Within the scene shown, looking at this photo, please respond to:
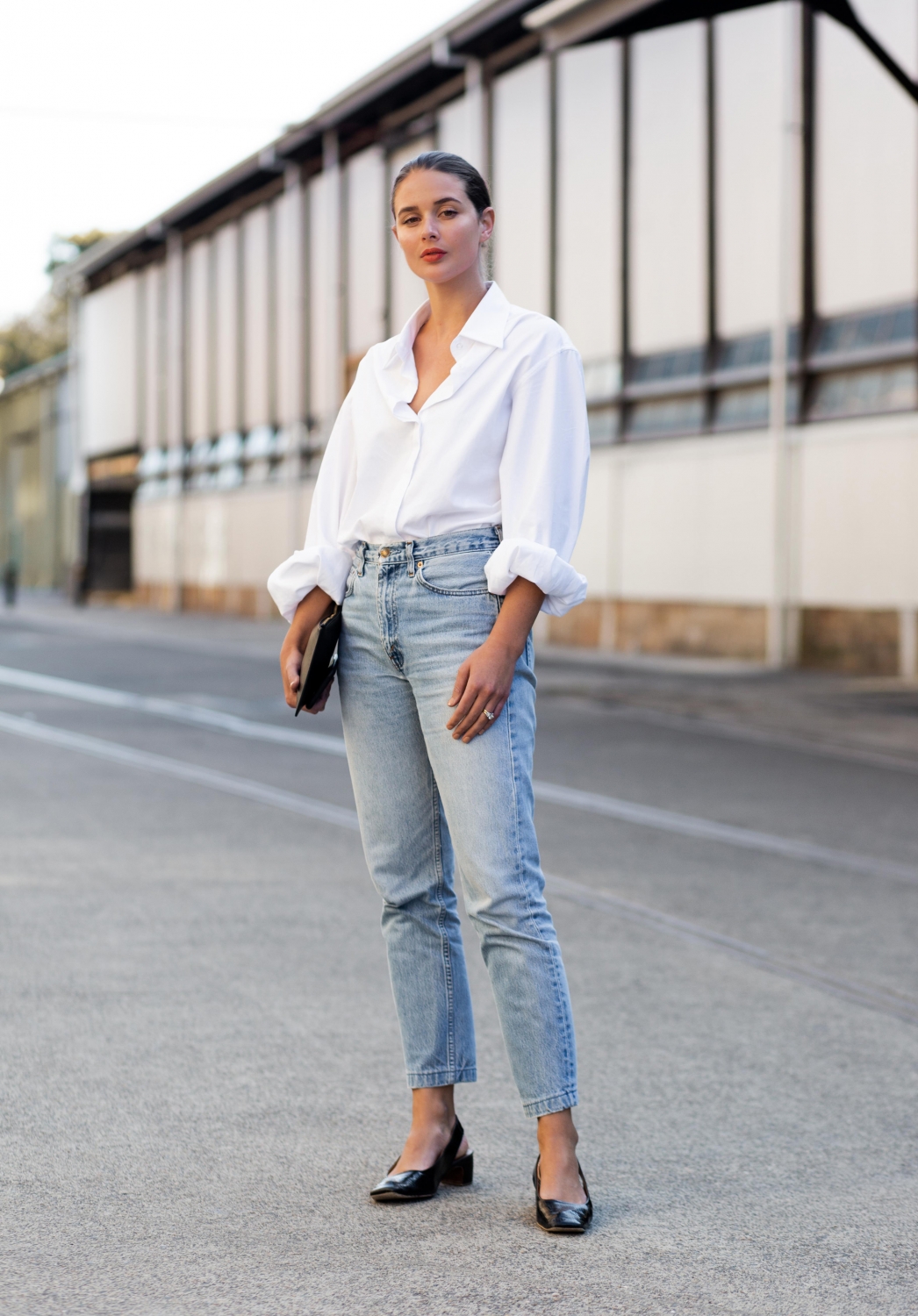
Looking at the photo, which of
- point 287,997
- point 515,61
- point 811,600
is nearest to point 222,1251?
point 287,997

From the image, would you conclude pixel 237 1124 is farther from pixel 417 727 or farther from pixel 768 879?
pixel 768 879

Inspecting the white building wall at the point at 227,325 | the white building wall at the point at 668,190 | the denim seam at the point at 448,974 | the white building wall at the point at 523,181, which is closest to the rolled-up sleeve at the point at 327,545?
the denim seam at the point at 448,974

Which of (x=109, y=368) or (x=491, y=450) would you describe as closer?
(x=491, y=450)

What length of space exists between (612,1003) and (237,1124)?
153 cm

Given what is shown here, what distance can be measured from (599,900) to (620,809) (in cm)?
252

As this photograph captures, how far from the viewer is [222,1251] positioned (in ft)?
9.97

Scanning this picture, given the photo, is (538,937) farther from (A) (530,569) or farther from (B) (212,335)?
(B) (212,335)

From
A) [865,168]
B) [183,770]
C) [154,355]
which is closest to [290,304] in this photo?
[154,355]

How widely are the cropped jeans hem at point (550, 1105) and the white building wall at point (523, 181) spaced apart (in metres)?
24.2

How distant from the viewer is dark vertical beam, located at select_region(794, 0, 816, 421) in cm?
2097

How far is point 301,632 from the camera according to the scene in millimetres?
3410

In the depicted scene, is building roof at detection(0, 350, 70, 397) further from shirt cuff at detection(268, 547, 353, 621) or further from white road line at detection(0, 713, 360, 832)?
shirt cuff at detection(268, 547, 353, 621)

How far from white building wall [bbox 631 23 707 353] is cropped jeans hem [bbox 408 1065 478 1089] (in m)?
20.9

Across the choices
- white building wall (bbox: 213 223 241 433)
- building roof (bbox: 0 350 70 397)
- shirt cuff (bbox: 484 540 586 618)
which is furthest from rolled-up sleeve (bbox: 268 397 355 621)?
building roof (bbox: 0 350 70 397)
